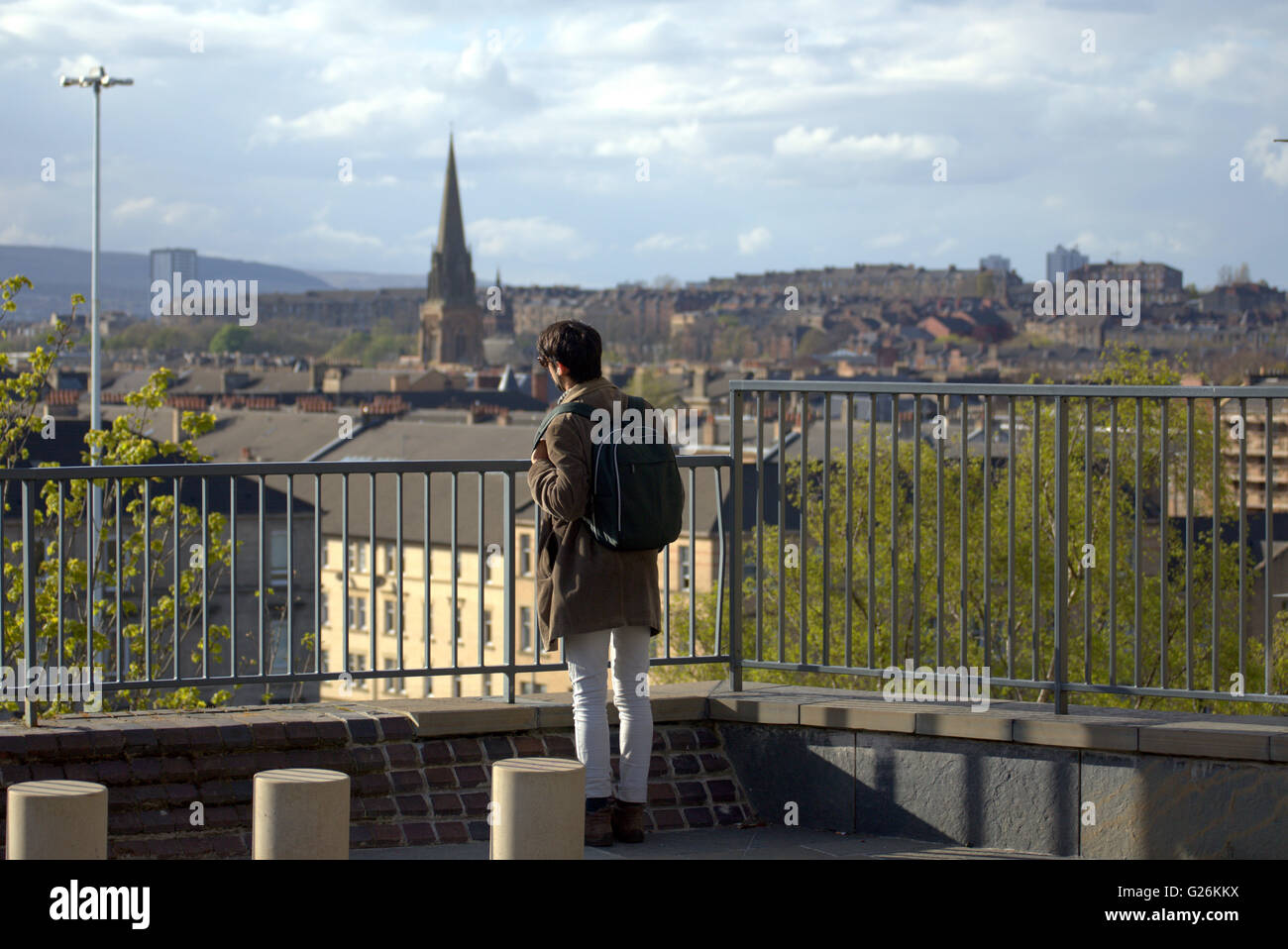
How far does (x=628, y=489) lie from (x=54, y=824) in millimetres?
2387

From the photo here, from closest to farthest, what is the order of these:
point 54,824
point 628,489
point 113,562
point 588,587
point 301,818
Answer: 1. point 54,824
2. point 301,818
3. point 628,489
4. point 588,587
5. point 113,562

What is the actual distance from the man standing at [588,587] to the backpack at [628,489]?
0.04 metres

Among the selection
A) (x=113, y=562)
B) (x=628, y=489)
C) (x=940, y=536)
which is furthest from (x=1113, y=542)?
(x=113, y=562)

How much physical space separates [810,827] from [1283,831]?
1.96 meters

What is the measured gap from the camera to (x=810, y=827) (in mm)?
7535

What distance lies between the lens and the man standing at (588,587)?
6391 millimetres

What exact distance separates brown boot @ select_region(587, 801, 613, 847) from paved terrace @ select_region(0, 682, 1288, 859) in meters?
0.08

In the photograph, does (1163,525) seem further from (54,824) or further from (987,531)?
(54,824)

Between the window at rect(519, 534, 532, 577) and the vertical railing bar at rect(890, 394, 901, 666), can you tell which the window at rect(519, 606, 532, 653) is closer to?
the window at rect(519, 534, 532, 577)

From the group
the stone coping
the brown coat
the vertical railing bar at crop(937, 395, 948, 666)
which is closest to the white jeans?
the brown coat

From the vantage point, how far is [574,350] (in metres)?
6.47
